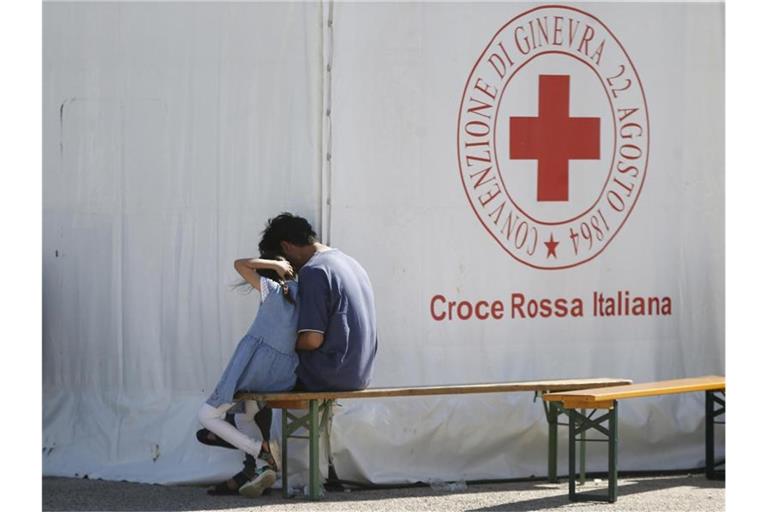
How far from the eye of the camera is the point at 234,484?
219 inches

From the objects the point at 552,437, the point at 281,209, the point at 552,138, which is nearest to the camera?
the point at 281,209

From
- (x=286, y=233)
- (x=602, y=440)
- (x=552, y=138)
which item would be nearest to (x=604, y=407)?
(x=602, y=440)

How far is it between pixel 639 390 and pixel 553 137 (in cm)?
125

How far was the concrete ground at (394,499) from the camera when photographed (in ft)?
17.5

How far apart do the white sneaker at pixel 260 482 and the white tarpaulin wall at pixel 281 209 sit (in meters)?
0.29

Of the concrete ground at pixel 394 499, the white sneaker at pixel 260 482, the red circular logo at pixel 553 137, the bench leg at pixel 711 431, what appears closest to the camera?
the concrete ground at pixel 394 499

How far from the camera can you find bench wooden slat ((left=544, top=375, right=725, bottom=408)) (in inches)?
211

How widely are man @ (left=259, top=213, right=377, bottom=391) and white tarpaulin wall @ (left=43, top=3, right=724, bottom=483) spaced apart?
32cm

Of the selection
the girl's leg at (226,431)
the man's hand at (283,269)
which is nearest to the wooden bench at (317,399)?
the girl's leg at (226,431)

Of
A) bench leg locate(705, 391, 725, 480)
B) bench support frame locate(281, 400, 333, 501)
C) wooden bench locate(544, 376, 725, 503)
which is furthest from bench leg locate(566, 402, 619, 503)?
bench support frame locate(281, 400, 333, 501)

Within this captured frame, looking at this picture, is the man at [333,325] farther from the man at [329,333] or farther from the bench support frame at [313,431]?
the bench support frame at [313,431]

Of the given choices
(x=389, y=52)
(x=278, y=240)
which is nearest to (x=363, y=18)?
(x=389, y=52)

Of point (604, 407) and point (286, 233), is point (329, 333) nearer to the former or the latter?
point (286, 233)

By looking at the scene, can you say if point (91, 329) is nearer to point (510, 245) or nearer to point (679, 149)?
point (510, 245)
